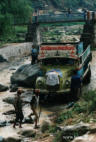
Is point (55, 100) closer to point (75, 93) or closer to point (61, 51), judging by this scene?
point (75, 93)

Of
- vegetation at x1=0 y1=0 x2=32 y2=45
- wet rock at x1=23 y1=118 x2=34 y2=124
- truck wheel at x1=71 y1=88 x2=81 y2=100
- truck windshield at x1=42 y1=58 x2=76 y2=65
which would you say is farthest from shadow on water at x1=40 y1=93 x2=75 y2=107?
vegetation at x1=0 y1=0 x2=32 y2=45

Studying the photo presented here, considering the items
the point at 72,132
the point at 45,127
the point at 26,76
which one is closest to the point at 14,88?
the point at 26,76

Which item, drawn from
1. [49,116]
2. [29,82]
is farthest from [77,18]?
[49,116]

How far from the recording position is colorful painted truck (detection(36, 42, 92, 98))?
50.7 ft

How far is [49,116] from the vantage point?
14.1m

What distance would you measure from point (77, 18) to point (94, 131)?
103 feet

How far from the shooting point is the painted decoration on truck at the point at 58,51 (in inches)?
659

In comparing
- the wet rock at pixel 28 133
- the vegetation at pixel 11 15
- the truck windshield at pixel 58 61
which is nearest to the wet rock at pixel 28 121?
the wet rock at pixel 28 133

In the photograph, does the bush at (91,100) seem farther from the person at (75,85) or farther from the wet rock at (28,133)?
the wet rock at (28,133)

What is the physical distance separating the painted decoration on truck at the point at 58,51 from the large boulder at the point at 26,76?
301 cm

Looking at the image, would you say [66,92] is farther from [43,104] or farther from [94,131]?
[94,131]

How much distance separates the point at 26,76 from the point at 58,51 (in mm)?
3981

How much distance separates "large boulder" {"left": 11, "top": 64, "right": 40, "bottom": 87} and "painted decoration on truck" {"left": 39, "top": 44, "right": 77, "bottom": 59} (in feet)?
9.86

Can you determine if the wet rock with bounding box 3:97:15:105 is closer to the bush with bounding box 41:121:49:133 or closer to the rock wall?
the bush with bounding box 41:121:49:133
